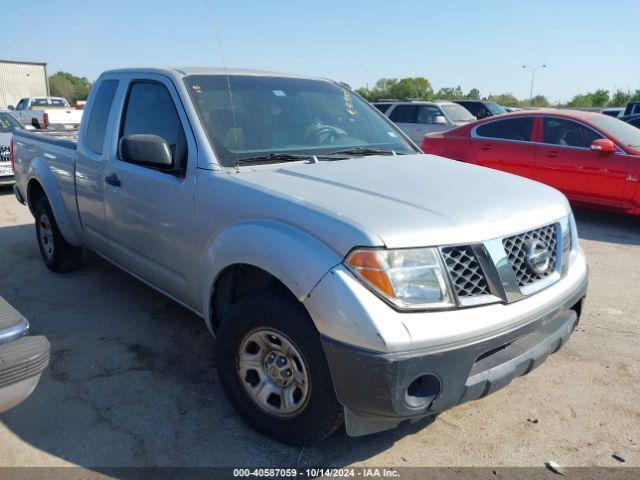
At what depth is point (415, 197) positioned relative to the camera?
2.64 meters

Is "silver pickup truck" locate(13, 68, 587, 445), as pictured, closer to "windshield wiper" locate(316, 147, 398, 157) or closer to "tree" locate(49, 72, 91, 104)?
"windshield wiper" locate(316, 147, 398, 157)

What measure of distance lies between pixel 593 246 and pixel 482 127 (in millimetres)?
3128

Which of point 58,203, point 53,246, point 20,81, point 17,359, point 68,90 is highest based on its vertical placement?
point 68,90

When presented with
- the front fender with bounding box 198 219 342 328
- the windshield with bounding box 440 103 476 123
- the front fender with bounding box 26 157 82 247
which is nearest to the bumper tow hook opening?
the front fender with bounding box 198 219 342 328

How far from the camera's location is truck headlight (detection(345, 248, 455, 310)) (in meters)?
2.21

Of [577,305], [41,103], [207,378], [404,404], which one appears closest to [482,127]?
[577,305]

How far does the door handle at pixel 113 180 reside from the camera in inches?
150

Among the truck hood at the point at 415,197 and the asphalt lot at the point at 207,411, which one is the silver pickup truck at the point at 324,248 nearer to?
the truck hood at the point at 415,197

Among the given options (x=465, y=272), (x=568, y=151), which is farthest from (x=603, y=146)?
(x=465, y=272)

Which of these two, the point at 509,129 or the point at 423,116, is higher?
the point at 423,116

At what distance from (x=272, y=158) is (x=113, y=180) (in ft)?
4.38

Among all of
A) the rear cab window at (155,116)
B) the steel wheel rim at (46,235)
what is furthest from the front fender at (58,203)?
the rear cab window at (155,116)

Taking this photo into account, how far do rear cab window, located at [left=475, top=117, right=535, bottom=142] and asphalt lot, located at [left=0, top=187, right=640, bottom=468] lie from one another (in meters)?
4.41

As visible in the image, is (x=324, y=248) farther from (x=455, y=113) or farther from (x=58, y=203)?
(x=455, y=113)
